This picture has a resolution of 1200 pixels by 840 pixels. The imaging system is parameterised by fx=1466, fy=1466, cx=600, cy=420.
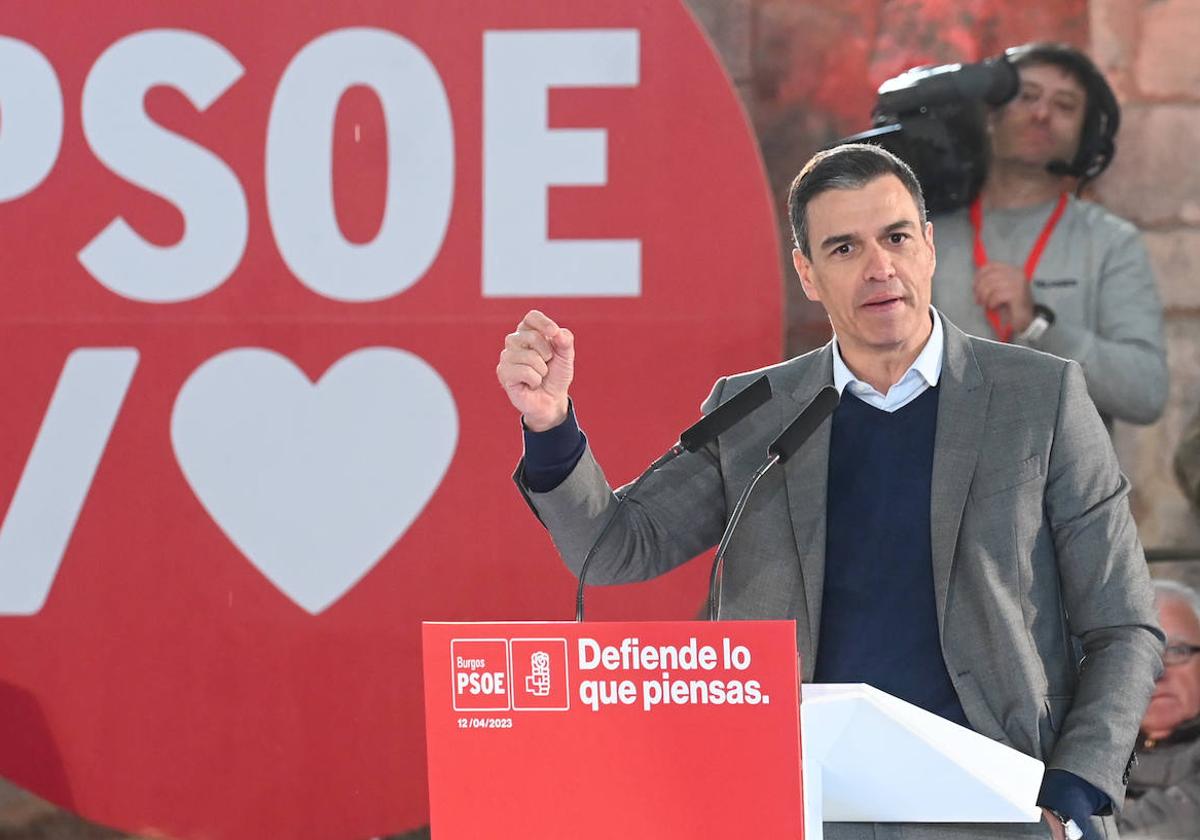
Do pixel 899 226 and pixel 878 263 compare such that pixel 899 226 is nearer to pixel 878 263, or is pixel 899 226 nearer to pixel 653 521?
pixel 878 263

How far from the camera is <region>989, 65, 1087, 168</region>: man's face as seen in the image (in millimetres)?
2914

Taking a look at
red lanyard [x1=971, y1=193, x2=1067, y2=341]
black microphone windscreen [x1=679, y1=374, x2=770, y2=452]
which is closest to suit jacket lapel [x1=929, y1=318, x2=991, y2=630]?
black microphone windscreen [x1=679, y1=374, x2=770, y2=452]

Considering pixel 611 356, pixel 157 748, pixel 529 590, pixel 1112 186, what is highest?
pixel 1112 186

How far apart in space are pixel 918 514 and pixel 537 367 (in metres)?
0.46

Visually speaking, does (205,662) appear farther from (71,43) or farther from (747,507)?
(747,507)

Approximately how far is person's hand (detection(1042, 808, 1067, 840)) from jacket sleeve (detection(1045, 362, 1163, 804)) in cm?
6

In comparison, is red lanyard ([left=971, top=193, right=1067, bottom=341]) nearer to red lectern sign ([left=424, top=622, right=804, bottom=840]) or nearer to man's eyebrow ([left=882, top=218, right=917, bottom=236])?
man's eyebrow ([left=882, top=218, right=917, bottom=236])

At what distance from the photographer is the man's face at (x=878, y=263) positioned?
67.4 inches

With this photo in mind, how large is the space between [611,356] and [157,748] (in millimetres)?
1267

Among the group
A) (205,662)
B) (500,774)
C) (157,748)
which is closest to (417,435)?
(205,662)

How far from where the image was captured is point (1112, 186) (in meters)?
2.92

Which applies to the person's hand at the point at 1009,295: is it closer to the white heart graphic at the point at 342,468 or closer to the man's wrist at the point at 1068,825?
the white heart graphic at the point at 342,468

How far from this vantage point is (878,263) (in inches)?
67.1

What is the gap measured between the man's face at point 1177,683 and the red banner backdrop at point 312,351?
37.4 inches
